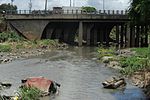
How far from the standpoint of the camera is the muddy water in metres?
35.2

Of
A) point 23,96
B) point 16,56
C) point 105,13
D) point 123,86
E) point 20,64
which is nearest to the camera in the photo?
point 23,96

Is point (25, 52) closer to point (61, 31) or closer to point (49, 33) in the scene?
point (49, 33)

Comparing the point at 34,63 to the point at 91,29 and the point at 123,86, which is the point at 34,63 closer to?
the point at 123,86

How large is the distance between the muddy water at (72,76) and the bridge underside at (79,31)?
107 feet

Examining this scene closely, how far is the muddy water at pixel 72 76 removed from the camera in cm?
3525

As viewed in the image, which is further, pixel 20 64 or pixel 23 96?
pixel 20 64

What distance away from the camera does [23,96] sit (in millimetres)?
28672

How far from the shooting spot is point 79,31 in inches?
4134

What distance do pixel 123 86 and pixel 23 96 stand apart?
13737 millimetres

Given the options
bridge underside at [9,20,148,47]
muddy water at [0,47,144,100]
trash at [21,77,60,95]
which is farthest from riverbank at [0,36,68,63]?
trash at [21,77,60,95]

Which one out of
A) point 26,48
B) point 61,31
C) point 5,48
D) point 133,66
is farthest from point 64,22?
point 133,66

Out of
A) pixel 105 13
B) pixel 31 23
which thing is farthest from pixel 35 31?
pixel 105 13

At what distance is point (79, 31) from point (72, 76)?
188 ft

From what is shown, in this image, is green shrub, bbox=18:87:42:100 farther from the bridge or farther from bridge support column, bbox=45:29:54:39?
bridge support column, bbox=45:29:54:39
